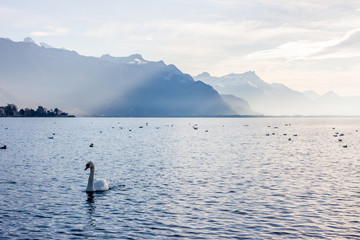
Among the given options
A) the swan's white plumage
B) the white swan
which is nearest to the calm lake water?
the white swan

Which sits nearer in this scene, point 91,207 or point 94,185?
point 91,207

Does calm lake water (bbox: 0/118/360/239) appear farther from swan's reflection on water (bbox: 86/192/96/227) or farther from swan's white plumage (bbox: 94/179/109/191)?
swan's white plumage (bbox: 94/179/109/191)

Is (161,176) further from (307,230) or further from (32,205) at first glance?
(307,230)

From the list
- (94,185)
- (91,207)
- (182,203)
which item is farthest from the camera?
(94,185)

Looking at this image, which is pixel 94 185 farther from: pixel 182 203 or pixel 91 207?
pixel 182 203

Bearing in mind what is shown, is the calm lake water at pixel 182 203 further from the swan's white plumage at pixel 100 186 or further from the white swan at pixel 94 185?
the swan's white plumage at pixel 100 186

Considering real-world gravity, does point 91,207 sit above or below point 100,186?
below

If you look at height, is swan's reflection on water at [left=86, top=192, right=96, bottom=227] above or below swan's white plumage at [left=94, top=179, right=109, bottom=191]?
below

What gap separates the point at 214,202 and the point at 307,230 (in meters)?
8.75

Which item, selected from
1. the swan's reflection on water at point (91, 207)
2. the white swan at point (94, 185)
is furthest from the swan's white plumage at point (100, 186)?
the swan's reflection on water at point (91, 207)

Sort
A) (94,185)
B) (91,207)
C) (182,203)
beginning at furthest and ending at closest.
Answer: (94,185), (182,203), (91,207)

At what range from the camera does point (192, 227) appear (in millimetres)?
24062

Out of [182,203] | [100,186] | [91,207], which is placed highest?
[100,186]

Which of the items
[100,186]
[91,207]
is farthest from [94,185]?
[91,207]
